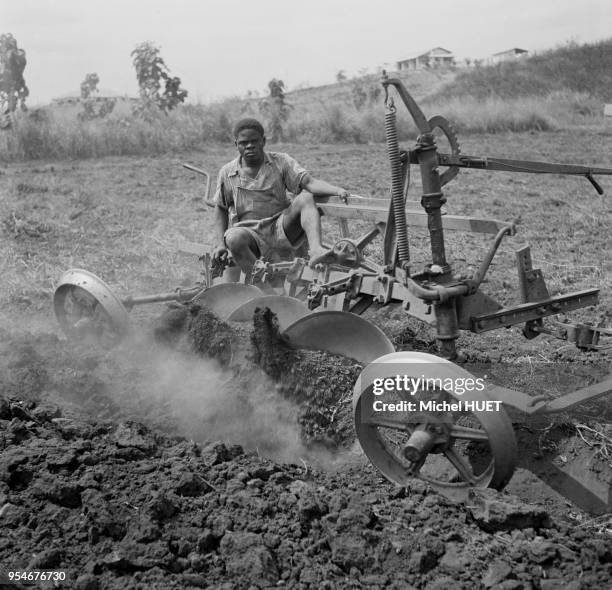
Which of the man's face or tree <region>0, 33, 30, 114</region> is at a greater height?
tree <region>0, 33, 30, 114</region>

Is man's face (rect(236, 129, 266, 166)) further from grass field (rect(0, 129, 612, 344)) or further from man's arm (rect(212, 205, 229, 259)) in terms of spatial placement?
grass field (rect(0, 129, 612, 344))

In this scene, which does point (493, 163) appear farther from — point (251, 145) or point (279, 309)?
point (251, 145)

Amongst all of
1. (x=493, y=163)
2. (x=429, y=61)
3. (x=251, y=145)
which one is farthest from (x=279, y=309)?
(x=429, y=61)

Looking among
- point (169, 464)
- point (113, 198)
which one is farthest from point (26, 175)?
point (169, 464)

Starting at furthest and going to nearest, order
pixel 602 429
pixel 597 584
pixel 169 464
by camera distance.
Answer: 1. pixel 602 429
2. pixel 169 464
3. pixel 597 584

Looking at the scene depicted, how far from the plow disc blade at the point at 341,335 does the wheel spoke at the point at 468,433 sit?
2.72 feet

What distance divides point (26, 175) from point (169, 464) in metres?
11.3

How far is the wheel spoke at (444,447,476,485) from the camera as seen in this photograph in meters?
3.57

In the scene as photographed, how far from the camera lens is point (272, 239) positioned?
6102 millimetres

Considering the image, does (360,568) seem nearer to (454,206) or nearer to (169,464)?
(169,464)

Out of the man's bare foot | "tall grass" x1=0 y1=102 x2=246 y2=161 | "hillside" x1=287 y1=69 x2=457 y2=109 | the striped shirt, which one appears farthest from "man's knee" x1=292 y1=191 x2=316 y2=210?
"hillside" x1=287 y1=69 x2=457 y2=109

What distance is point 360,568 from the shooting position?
293 cm

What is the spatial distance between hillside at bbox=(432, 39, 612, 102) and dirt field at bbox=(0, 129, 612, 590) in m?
20.0

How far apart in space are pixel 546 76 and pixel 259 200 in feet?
79.2
